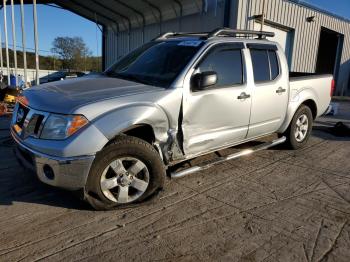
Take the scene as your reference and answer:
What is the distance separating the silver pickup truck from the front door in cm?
1

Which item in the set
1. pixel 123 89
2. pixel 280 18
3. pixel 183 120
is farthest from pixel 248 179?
pixel 280 18

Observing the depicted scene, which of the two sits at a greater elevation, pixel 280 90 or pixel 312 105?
pixel 280 90

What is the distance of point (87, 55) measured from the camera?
5244cm

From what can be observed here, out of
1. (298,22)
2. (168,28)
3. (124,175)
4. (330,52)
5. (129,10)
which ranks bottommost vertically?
(124,175)

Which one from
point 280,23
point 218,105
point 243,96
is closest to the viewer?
point 218,105

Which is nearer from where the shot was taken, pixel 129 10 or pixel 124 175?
pixel 124 175

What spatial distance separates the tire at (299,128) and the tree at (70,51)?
48140mm

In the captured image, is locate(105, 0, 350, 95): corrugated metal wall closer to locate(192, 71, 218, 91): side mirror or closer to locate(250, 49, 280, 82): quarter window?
locate(250, 49, 280, 82): quarter window

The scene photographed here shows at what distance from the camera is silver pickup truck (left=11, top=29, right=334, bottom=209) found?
3.20 metres

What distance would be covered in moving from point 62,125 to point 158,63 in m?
1.70

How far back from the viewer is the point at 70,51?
52.0 metres

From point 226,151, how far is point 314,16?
44.8 feet

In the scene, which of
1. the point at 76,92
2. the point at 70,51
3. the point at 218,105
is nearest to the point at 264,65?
the point at 218,105

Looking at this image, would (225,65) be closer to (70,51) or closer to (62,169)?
(62,169)
